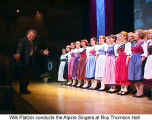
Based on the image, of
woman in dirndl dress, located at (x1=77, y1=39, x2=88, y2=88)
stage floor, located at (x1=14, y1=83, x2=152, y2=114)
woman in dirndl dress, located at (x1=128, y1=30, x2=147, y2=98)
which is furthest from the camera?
woman in dirndl dress, located at (x1=77, y1=39, x2=88, y2=88)

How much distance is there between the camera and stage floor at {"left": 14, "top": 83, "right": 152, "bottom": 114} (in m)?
2.56

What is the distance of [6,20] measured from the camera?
2795mm

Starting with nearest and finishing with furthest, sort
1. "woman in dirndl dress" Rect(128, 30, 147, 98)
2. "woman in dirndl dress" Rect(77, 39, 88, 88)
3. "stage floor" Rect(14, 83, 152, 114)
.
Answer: "stage floor" Rect(14, 83, 152, 114) < "woman in dirndl dress" Rect(128, 30, 147, 98) < "woman in dirndl dress" Rect(77, 39, 88, 88)

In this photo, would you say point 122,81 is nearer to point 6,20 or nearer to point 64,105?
point 64,105

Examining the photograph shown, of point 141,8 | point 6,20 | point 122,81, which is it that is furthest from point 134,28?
point 6,20

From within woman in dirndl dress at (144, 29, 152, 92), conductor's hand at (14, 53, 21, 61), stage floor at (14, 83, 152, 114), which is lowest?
stage floor at (14, 83, 152, 114)

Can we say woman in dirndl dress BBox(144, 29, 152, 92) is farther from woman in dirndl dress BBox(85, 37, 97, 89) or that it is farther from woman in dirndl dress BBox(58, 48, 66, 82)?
woman in dirndl dress BBox(58, 48, 66, 82)

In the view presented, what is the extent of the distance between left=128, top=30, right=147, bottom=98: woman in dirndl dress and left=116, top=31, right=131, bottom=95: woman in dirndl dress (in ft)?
0.19

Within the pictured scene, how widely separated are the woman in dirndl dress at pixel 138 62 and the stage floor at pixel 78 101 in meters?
0.13

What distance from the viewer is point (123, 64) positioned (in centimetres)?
283

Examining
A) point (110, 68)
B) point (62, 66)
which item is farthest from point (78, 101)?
point (110, 68)

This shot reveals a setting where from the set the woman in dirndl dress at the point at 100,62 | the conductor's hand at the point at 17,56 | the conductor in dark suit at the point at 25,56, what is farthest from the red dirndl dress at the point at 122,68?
the conductor's hand at the point at 17,56

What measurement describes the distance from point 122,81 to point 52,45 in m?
0.72

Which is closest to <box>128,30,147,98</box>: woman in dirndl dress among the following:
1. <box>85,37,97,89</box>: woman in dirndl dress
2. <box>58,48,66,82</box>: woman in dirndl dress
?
<box>85,37,97,89</box>: woman in dirndl dress
